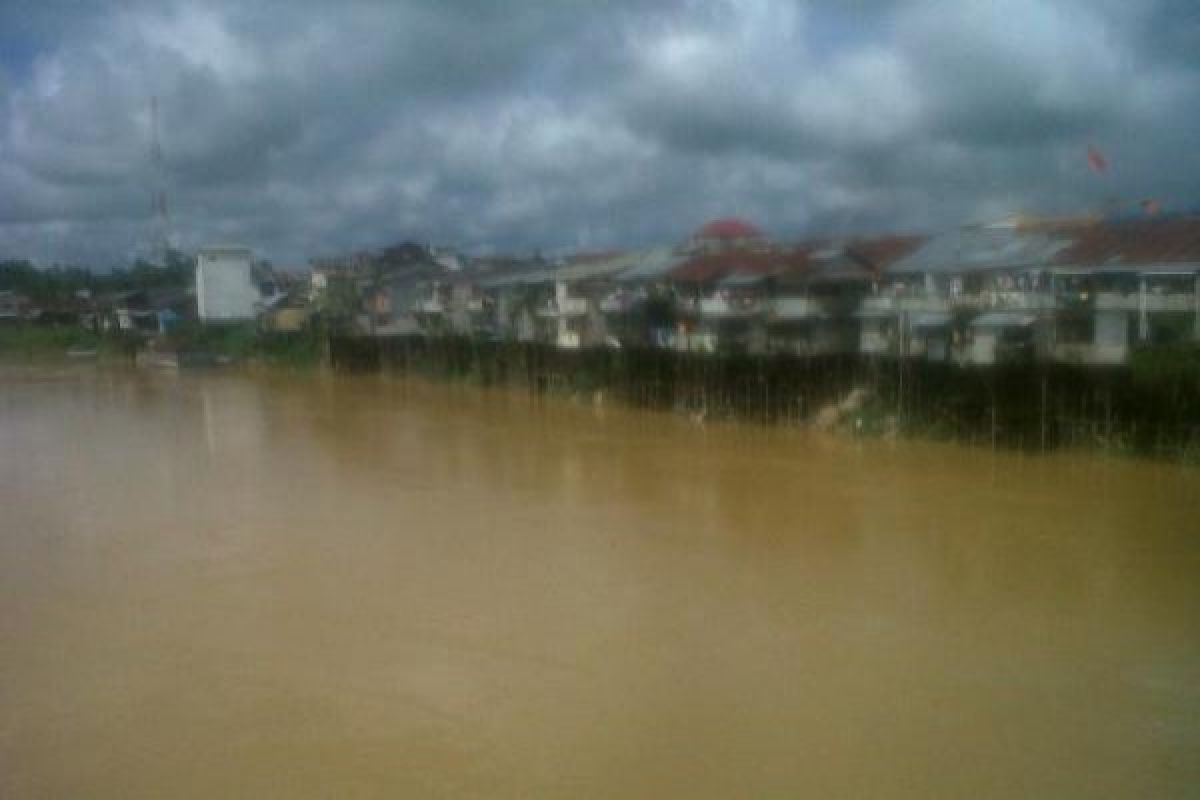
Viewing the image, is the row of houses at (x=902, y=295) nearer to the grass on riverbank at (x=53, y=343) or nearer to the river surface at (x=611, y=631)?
the river surface at (x=611, y=631)

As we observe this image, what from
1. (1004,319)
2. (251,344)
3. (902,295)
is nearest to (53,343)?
(251,344)

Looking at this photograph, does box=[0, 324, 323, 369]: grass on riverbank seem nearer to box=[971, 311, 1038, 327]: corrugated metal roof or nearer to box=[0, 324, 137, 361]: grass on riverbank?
box=[0, 324, 137, 361]: grass on riverbank

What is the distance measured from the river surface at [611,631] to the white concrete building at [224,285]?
3610cm

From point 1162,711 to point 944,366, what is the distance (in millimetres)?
10849

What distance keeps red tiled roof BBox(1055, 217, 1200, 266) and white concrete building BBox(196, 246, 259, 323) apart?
1526 inches

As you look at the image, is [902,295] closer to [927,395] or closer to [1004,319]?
[1004,319]

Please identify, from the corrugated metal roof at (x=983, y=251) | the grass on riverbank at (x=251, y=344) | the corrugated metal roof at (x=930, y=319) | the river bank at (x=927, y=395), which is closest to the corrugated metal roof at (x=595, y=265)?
the river bank at (x=927, y=395)

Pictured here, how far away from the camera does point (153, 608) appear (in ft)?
28.3

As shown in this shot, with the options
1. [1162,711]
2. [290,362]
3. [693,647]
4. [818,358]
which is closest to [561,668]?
[693,647]

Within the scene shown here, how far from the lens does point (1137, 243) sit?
1769 centimetres

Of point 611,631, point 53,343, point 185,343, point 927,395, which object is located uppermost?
point 53,343

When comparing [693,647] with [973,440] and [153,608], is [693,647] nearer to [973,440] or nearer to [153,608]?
[153,608]

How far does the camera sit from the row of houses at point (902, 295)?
1709 cm

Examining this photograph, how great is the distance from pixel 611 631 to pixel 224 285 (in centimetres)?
4649
